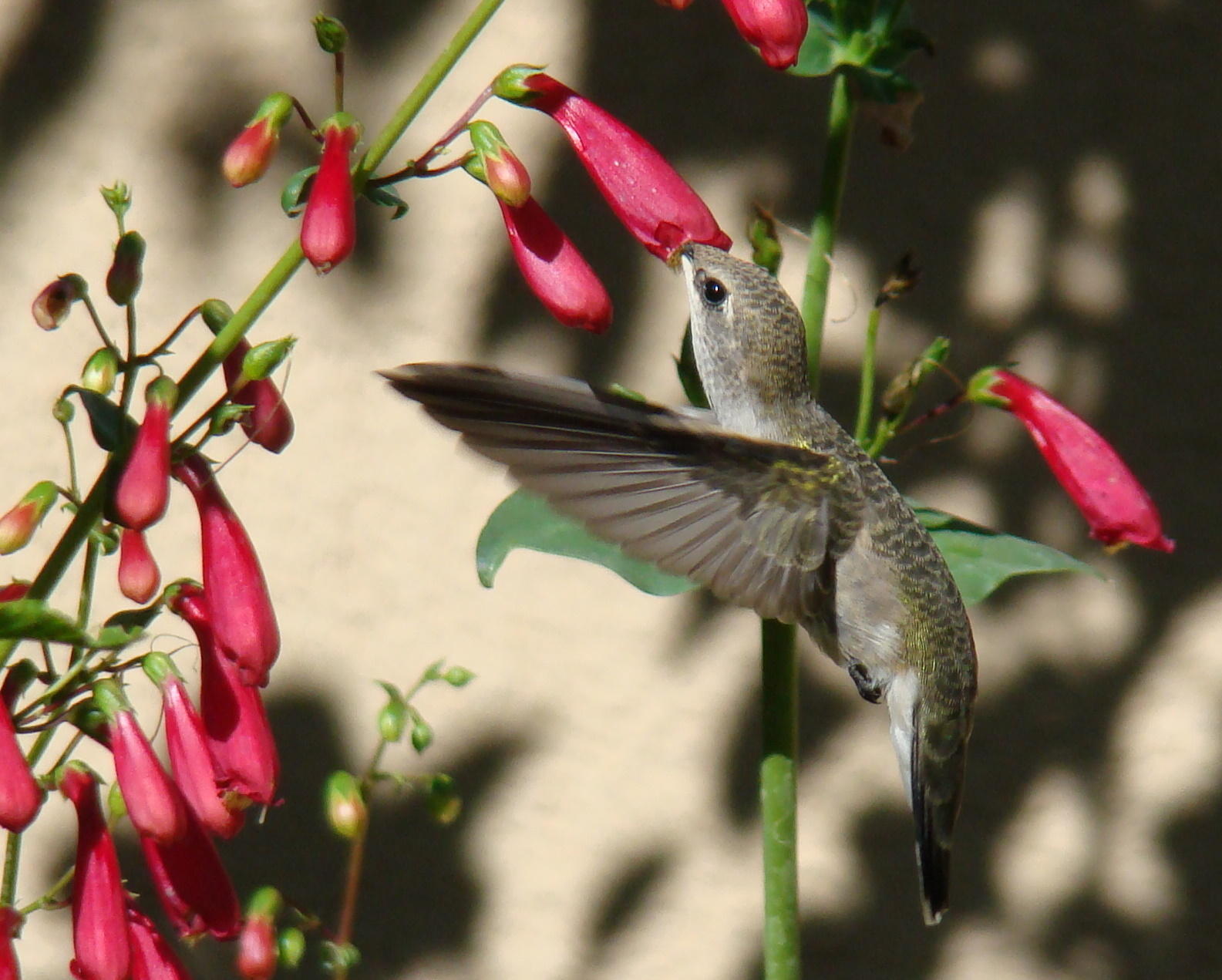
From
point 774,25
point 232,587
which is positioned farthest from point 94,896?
point 774,25

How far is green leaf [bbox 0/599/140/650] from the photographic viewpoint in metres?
0.82

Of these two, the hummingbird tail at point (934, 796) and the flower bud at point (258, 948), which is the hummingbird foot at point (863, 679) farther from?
the flower bud at point (258, 948)

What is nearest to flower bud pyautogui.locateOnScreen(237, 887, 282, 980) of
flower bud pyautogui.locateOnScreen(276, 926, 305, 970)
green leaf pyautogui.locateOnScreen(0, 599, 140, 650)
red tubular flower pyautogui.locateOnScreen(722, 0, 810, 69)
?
flower bud pyautogui.locateOnScreen(276, 926, 305, 970)

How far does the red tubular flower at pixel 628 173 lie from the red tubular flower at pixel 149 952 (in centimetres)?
72

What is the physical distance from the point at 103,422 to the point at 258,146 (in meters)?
0.25

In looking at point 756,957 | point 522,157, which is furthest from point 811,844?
point 522,157

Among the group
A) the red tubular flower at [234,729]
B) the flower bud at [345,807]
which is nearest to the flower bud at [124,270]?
the red tubular flower at [234,729]

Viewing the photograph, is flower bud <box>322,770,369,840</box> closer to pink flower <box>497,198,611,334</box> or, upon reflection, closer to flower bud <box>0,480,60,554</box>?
flower bud <box>0,480,60,554</box>

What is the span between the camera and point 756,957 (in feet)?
7.18

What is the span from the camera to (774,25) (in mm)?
1072

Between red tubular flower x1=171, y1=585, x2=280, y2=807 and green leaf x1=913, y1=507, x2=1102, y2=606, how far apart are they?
732mm

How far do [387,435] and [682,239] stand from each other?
91 centimetres

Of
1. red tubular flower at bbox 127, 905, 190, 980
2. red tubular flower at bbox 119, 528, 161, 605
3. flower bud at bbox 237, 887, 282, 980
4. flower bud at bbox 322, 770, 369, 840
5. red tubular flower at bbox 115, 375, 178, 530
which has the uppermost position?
red tubular flower at bbox 115, 375, 178, 530

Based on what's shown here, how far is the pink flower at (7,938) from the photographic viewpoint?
1.02 metres
